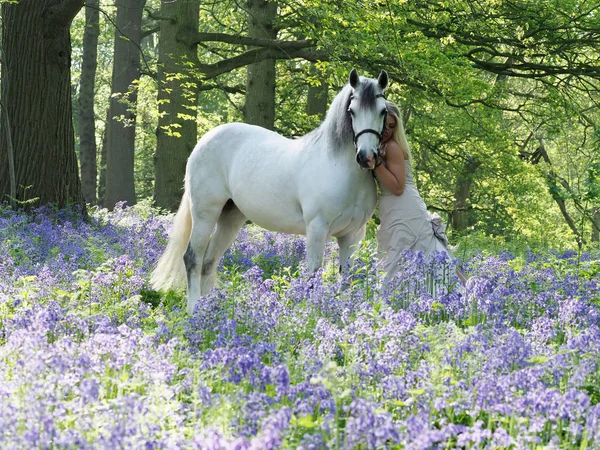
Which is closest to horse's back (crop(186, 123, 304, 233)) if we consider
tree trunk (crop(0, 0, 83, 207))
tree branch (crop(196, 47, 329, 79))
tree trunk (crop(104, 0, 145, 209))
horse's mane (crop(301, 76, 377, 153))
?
horse's mane (crop(301, 76, 377, 153))

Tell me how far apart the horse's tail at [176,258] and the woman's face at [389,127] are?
2.36 m

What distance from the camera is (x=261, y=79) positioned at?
56.2 ft

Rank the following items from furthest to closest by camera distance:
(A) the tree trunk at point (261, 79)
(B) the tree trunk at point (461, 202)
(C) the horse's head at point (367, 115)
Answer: (B) the tree trunk at point (461, 202) < (A) the tree trunk at point (261, 79) < (C) the horse's head at point (367, 115)

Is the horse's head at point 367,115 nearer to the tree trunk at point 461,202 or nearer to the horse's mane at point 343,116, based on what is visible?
the horse's mane at point 343,116

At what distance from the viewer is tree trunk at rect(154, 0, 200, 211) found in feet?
56.2

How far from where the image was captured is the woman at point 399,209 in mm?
7387

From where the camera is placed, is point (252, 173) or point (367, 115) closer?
point (367, 115)

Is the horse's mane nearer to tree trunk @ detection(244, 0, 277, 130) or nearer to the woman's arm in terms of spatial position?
the woman's arm

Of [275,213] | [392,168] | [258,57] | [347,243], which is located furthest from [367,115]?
[258,57]

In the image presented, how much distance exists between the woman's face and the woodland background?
277 centimetres

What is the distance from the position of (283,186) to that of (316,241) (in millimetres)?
809

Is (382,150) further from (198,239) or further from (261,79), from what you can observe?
(261,79)

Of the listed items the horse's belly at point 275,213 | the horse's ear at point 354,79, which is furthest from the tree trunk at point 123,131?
the horse's ear at point 354,79

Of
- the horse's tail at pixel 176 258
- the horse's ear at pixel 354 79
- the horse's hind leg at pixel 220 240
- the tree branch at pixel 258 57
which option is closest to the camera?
the horse's ear at pixel 354 79
